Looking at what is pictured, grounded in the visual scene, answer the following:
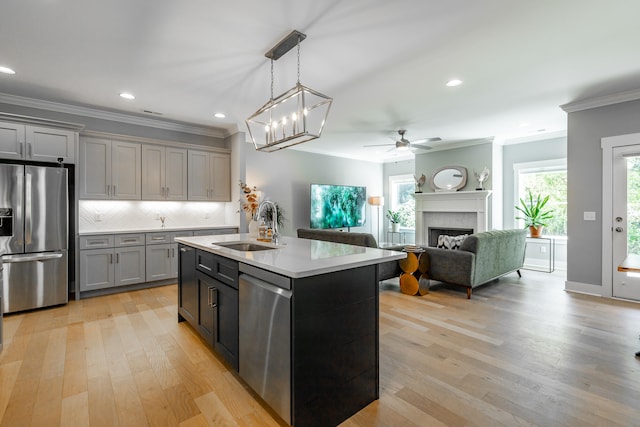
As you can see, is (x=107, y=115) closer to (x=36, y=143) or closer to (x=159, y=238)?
(x=36, y=143)

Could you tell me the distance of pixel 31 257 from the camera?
140 inches

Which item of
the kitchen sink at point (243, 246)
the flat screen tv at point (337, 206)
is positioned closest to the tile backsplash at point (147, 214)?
the flat screen tv at point (337, 206)

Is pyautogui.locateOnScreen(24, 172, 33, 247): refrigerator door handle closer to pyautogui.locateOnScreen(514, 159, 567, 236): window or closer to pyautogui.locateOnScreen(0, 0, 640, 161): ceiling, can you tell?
pyautogui.locateOnScreen(0, 0, 640, 161): ceiling

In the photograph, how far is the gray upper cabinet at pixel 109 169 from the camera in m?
4.22

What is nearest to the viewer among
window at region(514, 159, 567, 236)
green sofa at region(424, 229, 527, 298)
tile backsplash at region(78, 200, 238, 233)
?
green sofa at region(424, 229, 527, 298)

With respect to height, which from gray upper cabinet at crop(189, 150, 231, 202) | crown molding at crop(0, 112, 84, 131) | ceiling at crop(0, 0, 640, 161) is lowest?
gray upper cabinet at crop(189, 150, 231, 202)

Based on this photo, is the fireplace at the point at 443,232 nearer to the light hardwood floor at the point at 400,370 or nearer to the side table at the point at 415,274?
the side table at the point at 415,274

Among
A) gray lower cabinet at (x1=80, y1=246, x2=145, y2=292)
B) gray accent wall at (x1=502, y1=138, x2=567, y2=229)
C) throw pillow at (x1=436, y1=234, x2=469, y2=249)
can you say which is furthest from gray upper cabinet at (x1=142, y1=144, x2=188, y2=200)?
gray accent wall at (x1=502, y1=138, x2=567, y2=229)

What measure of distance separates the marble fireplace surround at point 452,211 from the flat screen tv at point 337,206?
1485 mm

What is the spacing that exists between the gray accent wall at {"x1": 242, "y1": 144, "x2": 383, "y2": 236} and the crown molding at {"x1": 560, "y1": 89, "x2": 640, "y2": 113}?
472 cm

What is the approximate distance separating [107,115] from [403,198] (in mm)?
7059

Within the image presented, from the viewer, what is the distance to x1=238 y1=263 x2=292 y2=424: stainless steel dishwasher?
62.2 inches

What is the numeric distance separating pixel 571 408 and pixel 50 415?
3072 millimetres

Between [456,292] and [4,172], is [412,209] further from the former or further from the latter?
[4,172]
